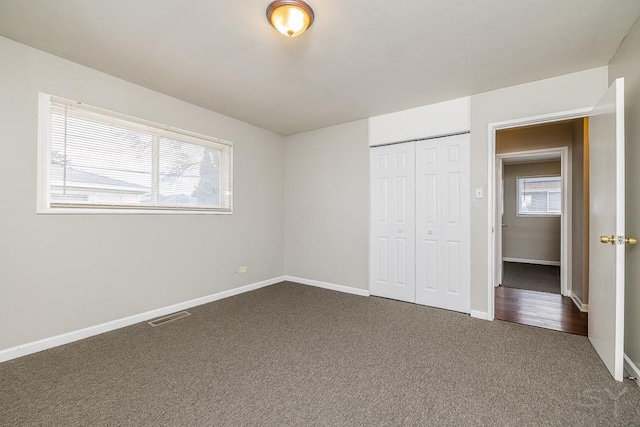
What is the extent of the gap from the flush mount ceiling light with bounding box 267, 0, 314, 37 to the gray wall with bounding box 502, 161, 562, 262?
724 centimetres

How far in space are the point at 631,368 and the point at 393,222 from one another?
2.50 m

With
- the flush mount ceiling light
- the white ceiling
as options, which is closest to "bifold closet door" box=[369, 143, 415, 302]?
the white ceiling

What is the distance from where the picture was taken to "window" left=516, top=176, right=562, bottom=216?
689cm

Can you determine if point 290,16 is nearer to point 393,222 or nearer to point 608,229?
point 608,229

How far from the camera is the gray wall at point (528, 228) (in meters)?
6.82

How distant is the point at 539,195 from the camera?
705 cm

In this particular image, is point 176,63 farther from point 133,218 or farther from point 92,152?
point 133,218

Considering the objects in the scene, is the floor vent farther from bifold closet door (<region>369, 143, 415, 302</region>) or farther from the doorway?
the doorway

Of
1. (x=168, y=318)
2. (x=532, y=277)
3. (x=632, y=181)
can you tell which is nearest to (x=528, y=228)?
(x=532, y=277)

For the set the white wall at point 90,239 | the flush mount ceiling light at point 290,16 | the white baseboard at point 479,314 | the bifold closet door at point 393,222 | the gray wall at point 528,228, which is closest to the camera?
the flush mount ceiling light at point 290,16

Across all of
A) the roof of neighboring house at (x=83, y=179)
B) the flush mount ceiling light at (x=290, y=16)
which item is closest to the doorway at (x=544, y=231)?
the flush mount ceiling light at (x=290, y=16)

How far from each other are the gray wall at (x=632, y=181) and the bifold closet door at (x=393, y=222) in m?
1.98

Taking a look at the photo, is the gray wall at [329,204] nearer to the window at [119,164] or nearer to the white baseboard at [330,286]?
the white baseboard at [330,286]

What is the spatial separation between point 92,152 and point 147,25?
141 cm
